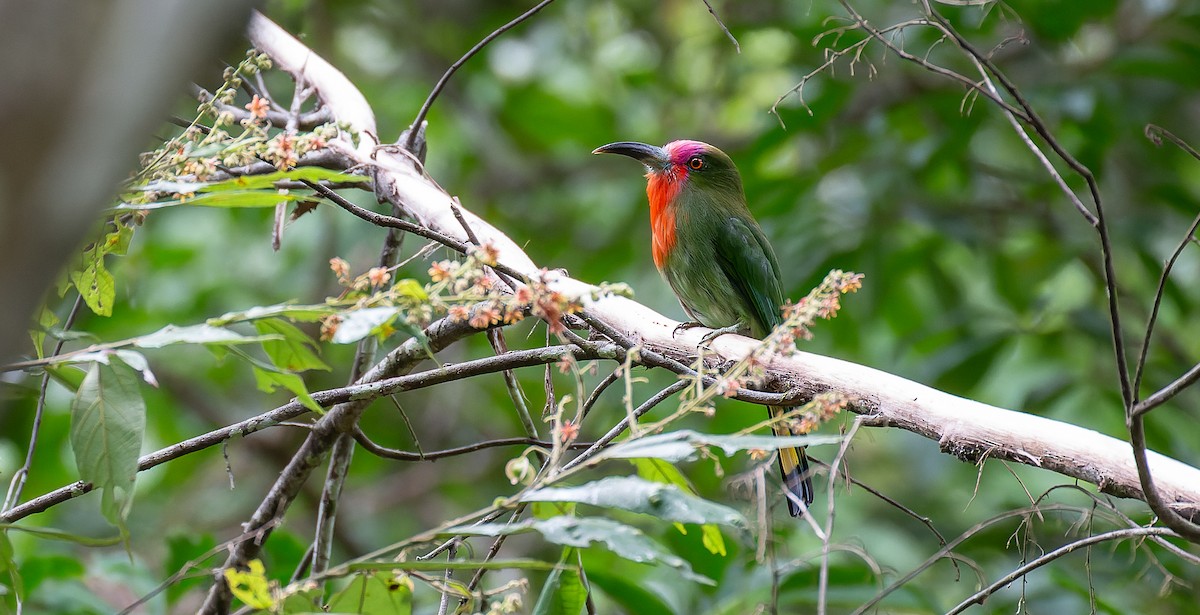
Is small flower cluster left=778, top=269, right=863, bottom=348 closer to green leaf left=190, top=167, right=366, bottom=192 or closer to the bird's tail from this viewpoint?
green leaf left=190, top=167, right=366, bottom=192

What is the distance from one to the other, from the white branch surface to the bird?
1.19 meters

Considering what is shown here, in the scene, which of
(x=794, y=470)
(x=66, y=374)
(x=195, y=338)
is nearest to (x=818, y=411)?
(x=195, y=338)

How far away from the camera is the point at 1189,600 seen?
9.49 feet

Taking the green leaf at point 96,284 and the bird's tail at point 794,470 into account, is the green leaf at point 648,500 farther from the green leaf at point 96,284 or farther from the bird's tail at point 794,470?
the bird's tail at point 794,470

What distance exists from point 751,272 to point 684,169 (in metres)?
0.46

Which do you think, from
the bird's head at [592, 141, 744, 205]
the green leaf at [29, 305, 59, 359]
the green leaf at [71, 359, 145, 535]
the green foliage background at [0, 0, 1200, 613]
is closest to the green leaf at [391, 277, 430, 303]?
the green leaf at [71, 359, 145, 535]

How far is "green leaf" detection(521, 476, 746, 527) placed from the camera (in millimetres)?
1039

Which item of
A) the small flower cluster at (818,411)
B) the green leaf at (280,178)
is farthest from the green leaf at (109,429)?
the small flower cluster at (818,411)

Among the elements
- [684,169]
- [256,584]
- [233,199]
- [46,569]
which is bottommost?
[46,569]

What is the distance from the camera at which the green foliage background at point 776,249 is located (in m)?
3.42

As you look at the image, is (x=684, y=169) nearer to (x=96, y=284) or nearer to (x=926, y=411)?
(x=926, y=411)

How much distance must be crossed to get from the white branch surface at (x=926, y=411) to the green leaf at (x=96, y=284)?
0.47m

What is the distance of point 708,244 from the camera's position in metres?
3.29

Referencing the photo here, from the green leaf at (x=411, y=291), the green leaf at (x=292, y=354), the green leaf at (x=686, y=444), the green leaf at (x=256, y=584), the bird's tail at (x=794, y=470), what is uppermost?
the green leaf at (x=411, y=291)
